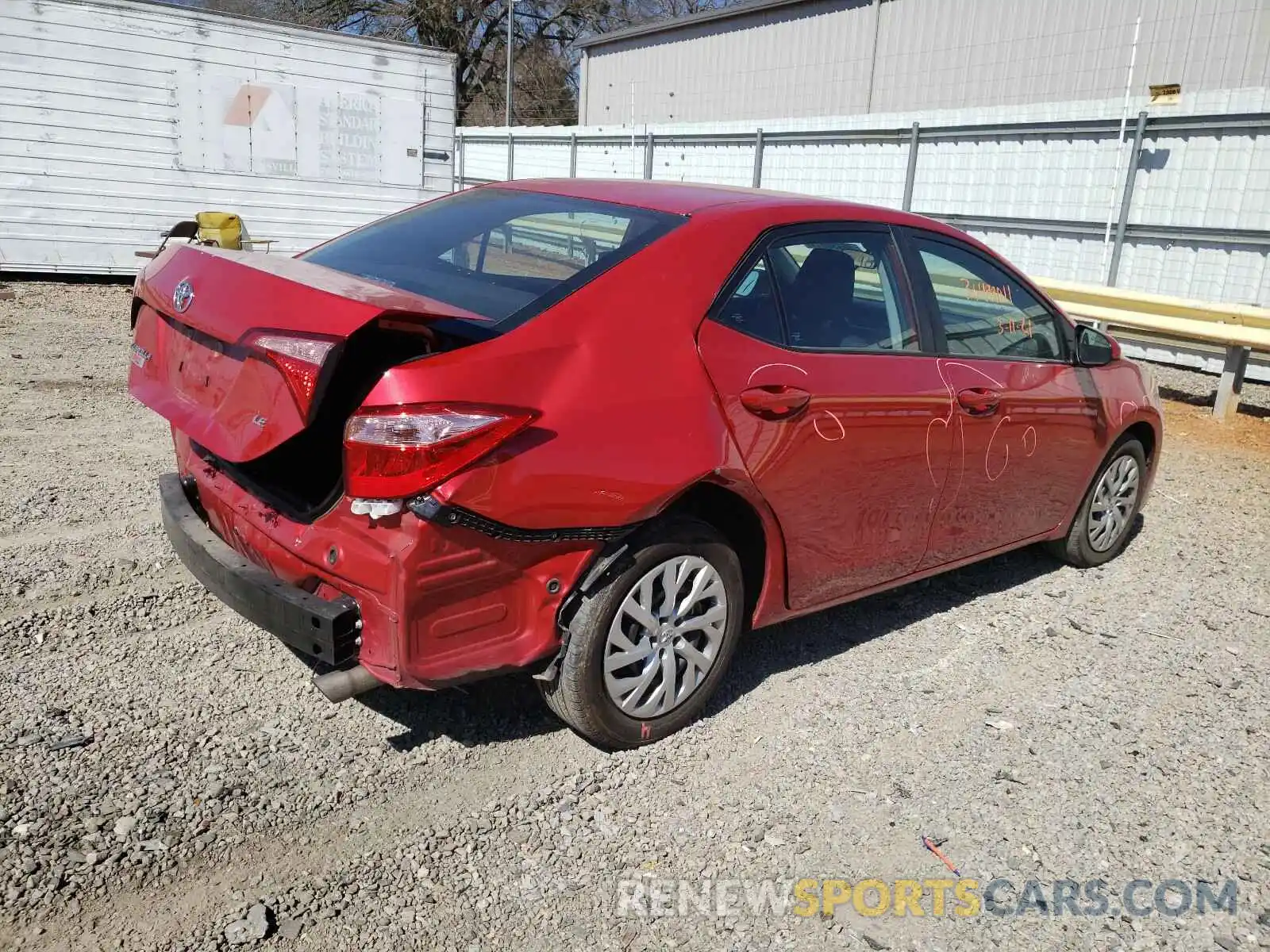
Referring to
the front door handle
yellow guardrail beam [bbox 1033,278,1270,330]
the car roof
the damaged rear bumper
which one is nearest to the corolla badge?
the damaged rear bumper

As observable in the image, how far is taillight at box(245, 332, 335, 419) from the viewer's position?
2.52m

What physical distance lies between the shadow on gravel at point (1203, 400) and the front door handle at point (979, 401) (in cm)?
A: 615

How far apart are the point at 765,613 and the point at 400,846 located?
1410mm

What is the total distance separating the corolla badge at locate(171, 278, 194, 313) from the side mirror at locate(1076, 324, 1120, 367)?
12.1 ft

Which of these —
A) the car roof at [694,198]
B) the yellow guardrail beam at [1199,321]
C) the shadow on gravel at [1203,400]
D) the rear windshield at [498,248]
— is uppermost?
the car roof at [694,198]

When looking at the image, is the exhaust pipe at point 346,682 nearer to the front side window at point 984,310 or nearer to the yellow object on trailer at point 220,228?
the front side window at point 984,310

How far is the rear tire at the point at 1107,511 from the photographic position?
5.11 m

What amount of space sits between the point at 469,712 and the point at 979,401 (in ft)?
7.37

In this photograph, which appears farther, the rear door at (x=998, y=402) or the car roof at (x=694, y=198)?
the rear door at (x=998, y=402)

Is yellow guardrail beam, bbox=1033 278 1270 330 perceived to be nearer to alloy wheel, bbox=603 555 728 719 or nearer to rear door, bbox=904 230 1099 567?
rear door, bbox=904 230 1099 567

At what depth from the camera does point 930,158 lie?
40.5 ft

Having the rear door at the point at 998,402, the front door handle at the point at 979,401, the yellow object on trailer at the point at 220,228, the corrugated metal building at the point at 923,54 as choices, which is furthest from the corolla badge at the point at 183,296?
the yellow object on trailer at the point at 220,228

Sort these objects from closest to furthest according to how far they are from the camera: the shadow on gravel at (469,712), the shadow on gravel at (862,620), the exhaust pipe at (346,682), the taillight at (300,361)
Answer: the taillight at (300,361) < the exhaust pipe at (346,682) < the shadow on gravel at (469,712) < the shadow on gravel at (862,620)

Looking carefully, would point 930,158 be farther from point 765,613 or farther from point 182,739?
point 182,739
